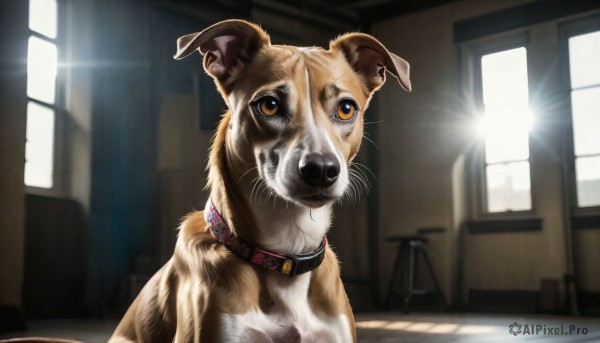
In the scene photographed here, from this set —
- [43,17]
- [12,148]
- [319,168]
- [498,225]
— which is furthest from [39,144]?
[498,225]

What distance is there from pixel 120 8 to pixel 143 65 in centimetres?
19

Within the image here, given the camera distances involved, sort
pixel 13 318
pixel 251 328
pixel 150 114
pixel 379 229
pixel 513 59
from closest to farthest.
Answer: pixel 251 328
pixel 13 318
pixel 150 114
pixel 379 229
pixel 513 59

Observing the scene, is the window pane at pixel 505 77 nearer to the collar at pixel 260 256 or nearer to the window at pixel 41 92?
the collar at pixel 260 256

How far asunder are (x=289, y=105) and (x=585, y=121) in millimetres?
1682

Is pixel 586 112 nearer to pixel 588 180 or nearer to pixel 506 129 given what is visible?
pixel 588 180

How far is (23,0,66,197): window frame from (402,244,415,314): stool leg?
113 centimetres

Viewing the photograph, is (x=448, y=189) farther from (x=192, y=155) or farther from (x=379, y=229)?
(x=192, y=155)

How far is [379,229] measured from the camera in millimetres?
2072

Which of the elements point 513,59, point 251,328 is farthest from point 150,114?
point 513,59

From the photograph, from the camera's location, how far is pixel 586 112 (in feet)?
7.73

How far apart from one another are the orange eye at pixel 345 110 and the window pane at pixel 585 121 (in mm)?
1506

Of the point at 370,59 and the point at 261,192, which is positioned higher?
the point at 370,59

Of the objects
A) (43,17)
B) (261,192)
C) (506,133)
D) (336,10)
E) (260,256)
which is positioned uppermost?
(336,10)

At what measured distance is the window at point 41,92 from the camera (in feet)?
5.80
